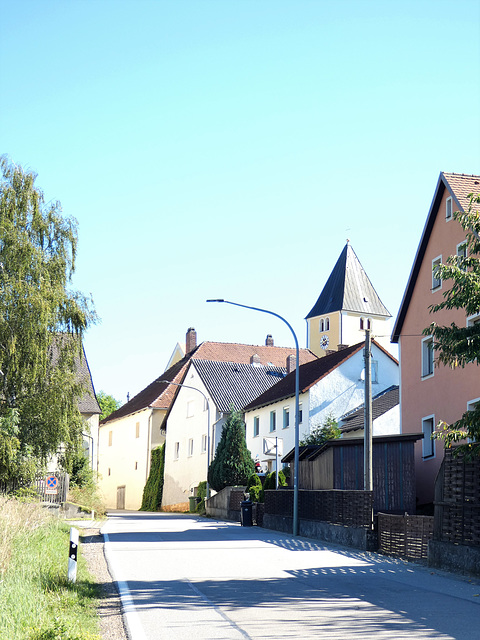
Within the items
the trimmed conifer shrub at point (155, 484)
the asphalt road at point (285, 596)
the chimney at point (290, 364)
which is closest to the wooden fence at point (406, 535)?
the asphalt road at point (285, 596)

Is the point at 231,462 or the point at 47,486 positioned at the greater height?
the point at 231,462

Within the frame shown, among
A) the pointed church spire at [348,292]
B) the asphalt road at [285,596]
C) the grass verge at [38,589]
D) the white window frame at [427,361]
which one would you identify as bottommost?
the asphalt road at [285,596]

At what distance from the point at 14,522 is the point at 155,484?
148ft

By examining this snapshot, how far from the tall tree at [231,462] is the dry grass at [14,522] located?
2244 centimetres

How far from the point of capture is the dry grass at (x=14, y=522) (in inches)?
496

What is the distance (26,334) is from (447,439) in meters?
17.8

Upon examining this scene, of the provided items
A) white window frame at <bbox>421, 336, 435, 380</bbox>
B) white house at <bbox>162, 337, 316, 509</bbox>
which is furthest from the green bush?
white window frame at <bbox>421, 336, 435, 380</bbox>

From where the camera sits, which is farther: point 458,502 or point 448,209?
point 448,209

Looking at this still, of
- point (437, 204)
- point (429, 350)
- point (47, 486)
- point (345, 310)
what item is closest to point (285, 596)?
point (429, 350)

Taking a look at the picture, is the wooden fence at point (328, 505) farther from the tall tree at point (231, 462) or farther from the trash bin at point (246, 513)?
the tall tree at point (231, 462)

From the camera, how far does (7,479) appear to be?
1120 inches

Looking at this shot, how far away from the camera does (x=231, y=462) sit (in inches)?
1670

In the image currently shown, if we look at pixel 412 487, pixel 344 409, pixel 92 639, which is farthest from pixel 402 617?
pixel 344 409

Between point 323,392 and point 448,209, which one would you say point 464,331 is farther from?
point 323,392
